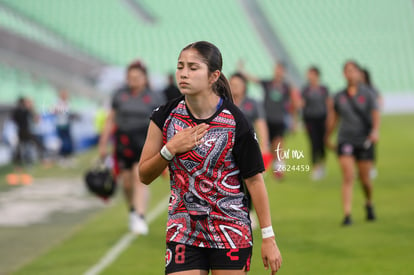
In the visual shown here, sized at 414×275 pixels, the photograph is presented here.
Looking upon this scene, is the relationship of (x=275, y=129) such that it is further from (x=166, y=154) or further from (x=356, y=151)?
(x=166, y=154)

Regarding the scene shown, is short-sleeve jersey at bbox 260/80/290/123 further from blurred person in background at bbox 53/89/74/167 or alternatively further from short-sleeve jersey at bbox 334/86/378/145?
blurred person in background at bbox 53/89/74/167

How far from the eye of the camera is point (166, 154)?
4086 mm

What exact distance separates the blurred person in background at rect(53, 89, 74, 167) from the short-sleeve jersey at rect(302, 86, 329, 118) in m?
7.59

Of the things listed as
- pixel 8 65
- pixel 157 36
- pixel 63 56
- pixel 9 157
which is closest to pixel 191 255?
pixel 9 157

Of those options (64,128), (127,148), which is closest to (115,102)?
(127,148)

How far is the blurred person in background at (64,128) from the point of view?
→ 70.4 feet

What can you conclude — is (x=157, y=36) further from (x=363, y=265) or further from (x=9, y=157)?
(x=363, y=265)

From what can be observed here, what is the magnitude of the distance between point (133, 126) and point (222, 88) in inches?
227

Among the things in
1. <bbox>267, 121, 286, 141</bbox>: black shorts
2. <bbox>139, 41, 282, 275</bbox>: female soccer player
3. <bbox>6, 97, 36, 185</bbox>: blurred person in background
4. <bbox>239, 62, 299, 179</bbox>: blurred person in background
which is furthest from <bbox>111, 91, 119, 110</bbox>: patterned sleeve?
<bbox>6, 97, 36, 185</bbox>: blurred person in background

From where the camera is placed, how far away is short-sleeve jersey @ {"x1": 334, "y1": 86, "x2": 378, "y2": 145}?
34.0 ft

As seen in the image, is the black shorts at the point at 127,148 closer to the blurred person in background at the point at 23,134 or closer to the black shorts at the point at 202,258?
the black shorts at the point at 202,258

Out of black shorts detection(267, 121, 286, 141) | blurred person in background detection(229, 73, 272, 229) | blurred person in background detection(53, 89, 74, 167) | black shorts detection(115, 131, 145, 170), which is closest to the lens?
blurred person in background detection(229, 73, 272, 229)

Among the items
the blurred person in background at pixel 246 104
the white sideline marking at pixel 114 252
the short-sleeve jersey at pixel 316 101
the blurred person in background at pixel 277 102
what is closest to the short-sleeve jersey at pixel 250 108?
the blurred person in background at pixel 246 104

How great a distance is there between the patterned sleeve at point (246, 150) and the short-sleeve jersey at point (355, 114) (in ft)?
20.7
